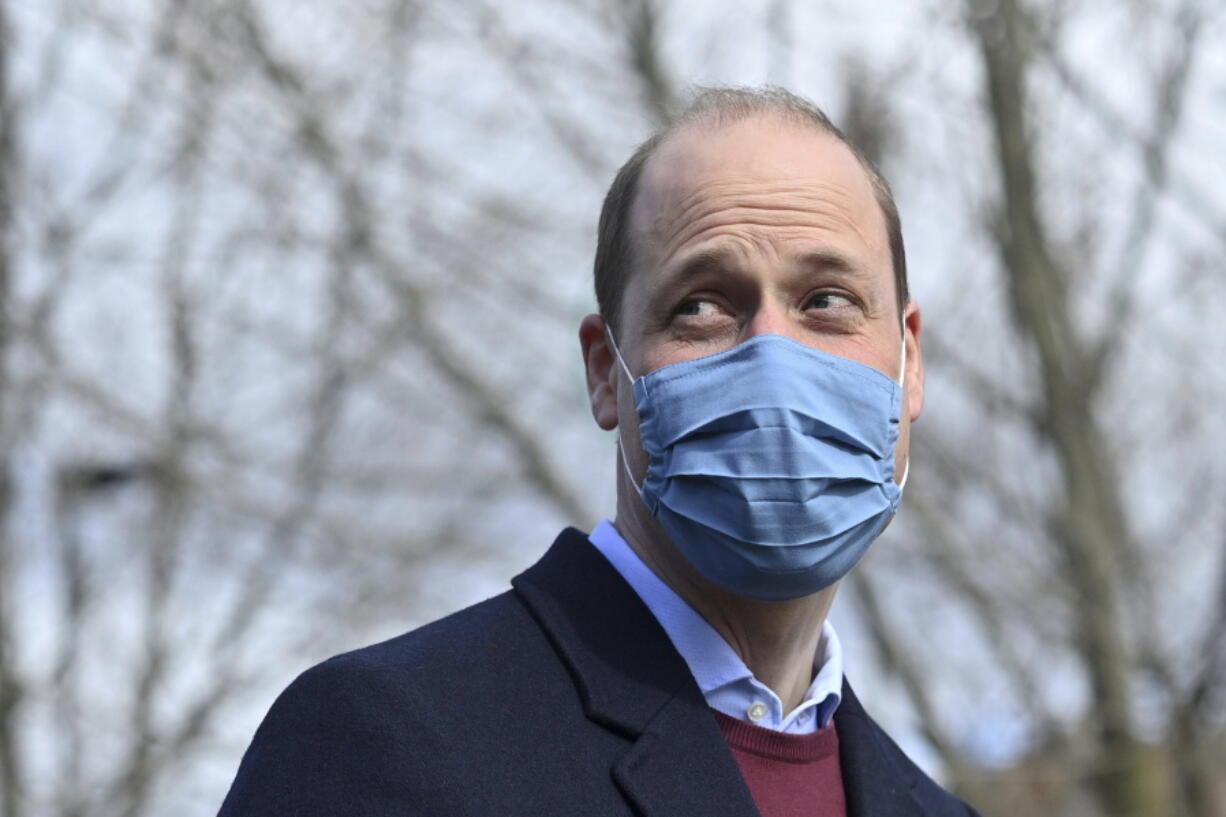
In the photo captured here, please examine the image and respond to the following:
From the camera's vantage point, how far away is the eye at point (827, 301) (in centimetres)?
280

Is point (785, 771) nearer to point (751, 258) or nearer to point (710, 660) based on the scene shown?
point (710, 660)

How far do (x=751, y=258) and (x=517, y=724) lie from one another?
0.85m

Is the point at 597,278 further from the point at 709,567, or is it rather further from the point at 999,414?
the point at 999,414

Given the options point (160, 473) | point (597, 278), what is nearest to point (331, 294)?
point (160, 473)

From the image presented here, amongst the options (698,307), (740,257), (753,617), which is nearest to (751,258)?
(740,257)

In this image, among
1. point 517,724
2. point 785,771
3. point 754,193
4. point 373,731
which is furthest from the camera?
point 754,193

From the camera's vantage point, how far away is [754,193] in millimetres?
2873

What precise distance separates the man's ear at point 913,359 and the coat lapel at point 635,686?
0.67m

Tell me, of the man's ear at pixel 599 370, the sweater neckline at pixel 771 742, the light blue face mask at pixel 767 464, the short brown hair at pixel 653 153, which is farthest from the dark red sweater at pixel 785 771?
the short brown hair at pixel 653 153

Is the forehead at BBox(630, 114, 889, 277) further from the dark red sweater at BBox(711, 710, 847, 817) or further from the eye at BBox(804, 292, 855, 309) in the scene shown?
the dark red sweater at BBox(711, 710, 847, 817)

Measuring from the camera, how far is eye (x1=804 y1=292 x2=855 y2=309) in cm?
280

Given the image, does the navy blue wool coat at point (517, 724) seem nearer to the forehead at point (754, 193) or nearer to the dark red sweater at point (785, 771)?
the dark red sweater at point (785, 771)

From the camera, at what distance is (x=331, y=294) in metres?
9.97

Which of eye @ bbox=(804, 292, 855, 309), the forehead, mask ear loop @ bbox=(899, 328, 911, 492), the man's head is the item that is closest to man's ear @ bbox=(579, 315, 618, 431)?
the man's head
